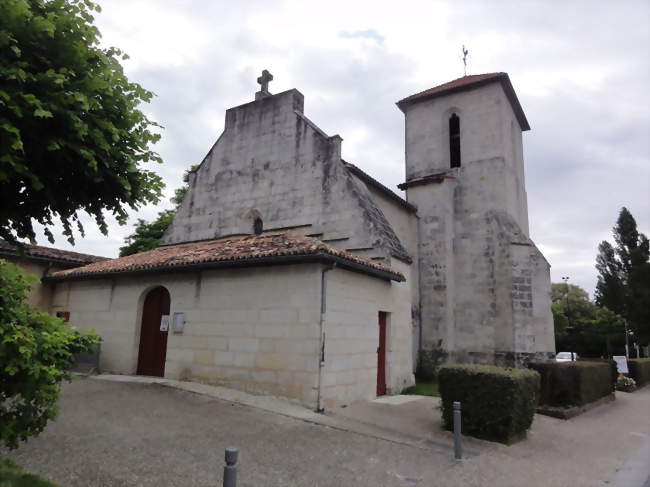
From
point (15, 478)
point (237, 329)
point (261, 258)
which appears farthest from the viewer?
point (237, 329)

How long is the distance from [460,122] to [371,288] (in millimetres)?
11047

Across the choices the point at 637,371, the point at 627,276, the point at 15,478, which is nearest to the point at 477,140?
the point at 637,371

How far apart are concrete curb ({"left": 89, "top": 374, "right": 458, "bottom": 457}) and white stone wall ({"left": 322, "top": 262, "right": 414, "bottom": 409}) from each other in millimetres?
737

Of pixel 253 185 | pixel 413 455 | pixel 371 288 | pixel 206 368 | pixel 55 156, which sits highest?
pixel 253 185

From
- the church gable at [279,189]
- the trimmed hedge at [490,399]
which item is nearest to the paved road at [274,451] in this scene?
the trimmed hedge at [490,399]

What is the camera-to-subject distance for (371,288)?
36.5 ft

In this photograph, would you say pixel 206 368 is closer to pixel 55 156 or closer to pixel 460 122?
pixel 55 156

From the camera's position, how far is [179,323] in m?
11.0

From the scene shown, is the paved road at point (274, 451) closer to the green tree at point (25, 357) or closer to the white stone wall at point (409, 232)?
the green tree at point (25, 357)

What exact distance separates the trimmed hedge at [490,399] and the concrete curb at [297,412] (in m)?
0.82

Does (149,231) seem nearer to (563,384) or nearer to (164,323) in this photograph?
(164,323)

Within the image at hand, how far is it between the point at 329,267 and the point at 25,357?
246 inches

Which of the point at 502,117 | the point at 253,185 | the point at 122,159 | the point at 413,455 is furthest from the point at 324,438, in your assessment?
the point at 502,117

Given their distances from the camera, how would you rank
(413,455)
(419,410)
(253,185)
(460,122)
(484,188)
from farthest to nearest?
1. (460,122)
2. (484,188)
3. (253,185)
4. (419,410)
5. (413,455)
